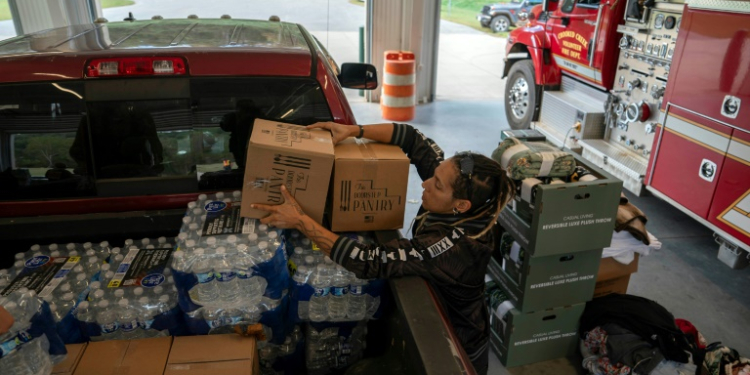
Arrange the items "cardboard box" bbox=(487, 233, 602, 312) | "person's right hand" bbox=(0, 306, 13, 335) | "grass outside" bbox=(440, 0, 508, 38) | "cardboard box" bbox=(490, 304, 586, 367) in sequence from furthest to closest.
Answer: "grass outside" bbox=(440, 0, 508, 38) < "cardboard box" bbox=(490, 304, 586, 367) < "cardboard box" bbox=(487, 233, 602, 312) < "person's right hand" bbox=(0, 306, 13, 335)

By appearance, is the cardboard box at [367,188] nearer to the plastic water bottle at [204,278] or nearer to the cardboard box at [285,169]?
the cardboard box at [285,169]

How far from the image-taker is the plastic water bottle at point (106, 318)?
2.16 metres

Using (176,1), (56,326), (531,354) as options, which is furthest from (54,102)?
(176,1)

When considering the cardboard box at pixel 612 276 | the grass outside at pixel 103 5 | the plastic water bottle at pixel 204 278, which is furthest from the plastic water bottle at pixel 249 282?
the grass outside at pixel 103 5

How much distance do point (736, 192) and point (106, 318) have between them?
4596mm

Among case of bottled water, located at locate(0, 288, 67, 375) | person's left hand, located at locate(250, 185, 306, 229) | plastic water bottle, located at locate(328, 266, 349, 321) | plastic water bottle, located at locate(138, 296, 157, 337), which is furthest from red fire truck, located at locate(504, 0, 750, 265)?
case of bottled water, located at locate(0, 288, 67, 375)

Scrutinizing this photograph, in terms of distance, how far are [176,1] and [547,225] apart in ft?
39.1

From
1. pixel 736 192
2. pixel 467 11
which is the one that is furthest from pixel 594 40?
pixel 467 11

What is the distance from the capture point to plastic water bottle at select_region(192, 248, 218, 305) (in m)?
2.08

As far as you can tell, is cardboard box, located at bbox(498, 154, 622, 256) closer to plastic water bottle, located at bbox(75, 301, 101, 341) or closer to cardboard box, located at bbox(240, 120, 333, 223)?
cardboard box, located at bbox(240, 120, 333, 223)

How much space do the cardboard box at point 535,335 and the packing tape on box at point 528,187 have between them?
79 centimetres

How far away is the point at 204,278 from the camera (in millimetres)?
2086

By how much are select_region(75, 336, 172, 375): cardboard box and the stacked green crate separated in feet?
7.27

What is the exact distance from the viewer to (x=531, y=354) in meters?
3.70
